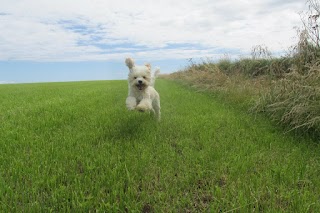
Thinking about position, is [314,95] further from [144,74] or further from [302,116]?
[144,74]

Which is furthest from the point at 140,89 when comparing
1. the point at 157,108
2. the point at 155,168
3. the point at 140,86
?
the point at 155,168

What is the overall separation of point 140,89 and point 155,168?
3.18 m

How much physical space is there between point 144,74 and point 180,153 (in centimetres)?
300

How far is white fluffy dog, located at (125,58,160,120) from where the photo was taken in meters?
6.41

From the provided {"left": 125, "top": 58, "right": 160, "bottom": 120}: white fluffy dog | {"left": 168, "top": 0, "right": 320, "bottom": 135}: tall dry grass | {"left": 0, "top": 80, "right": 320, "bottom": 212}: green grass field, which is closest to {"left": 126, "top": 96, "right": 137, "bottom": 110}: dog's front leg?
{"left": 125, "top": 58, "right": 160, "bottom": 120}: white fluffy dog

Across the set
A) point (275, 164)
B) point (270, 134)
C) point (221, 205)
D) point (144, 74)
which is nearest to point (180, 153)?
point (275, 164)

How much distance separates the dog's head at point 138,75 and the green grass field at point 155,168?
38.5 inches

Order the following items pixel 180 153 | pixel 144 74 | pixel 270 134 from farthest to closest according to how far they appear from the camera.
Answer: pixel 144 74 < pixel 270 134 < pixel 180 153

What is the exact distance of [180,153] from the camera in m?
4.45

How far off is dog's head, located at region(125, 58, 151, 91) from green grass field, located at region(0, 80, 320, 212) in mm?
979

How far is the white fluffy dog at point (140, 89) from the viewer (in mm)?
6406

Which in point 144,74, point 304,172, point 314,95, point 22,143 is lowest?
point 304,172

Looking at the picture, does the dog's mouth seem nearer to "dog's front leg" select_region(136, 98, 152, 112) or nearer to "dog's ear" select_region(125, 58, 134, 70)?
"dog's front leg" select_region(136, 98, 152, 112)

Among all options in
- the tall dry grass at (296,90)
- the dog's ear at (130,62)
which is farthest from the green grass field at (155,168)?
the dog's ear at (130,62)
